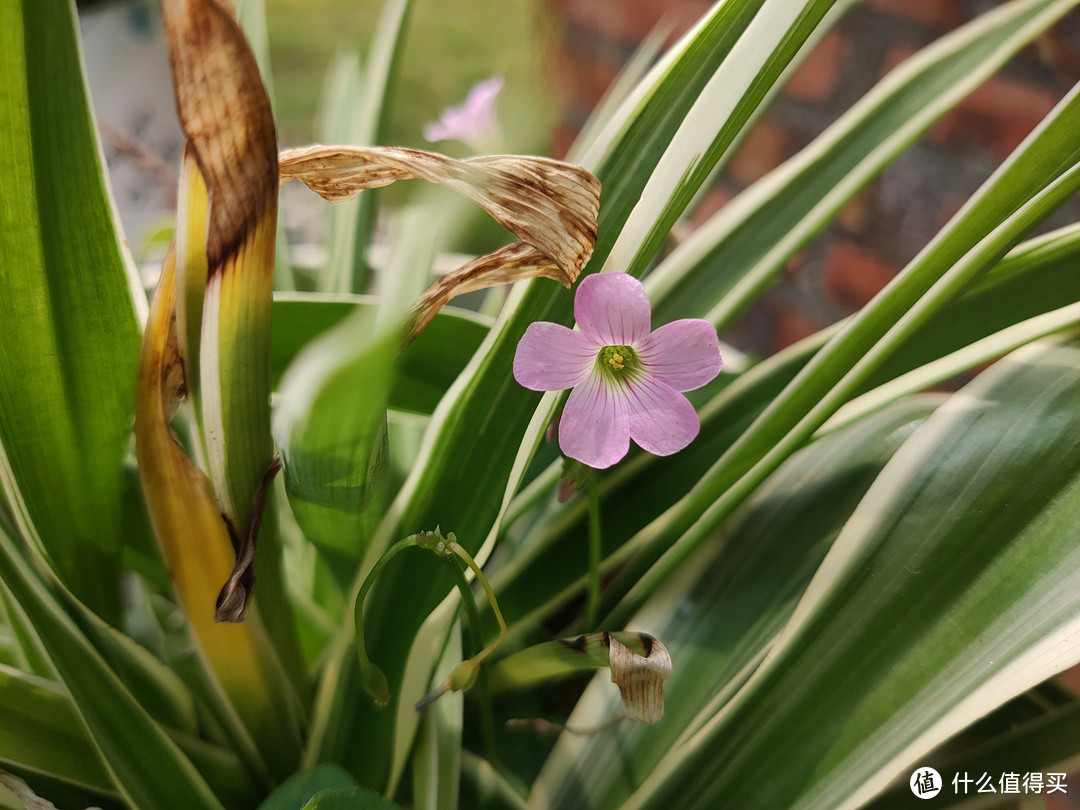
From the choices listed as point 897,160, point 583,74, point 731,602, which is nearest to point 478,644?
point 731,602

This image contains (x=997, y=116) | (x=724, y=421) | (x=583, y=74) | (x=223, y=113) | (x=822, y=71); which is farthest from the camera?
(x=583, y=74)

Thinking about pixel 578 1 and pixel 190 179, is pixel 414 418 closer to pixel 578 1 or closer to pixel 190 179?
pixel 190 179

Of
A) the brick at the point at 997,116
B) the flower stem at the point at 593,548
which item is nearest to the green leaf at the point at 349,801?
the flower stem at the point at 593,548

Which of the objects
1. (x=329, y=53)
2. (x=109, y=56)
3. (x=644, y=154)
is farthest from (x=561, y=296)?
(x=329, y=53)

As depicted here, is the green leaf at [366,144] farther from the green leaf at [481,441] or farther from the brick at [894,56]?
the brick at [894,56]

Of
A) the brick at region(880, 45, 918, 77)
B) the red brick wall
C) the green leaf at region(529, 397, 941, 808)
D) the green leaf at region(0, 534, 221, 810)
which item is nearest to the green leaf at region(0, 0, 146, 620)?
the green leaf at region(0, 534, 221, 810)

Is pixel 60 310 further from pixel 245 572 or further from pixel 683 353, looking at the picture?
pixel 683 353
